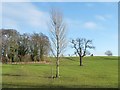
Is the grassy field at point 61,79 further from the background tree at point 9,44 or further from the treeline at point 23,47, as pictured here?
the treeline at point 23,47

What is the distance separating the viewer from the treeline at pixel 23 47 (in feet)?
222

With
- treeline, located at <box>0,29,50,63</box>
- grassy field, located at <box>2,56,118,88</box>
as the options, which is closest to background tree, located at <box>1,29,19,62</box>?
treeline, located at <box>0,29,50,63</box>

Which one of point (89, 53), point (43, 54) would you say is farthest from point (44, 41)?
A: point (89, 53)

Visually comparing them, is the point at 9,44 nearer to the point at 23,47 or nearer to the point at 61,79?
the point at 23,47

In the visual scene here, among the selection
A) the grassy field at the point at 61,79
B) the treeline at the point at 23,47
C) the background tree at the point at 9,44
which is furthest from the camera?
the treeline at the point at 23,47

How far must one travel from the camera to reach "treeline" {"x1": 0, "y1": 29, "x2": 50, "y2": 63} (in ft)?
222

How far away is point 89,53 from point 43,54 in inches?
517

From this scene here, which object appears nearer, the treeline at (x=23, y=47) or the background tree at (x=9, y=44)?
the background tree at (x=9, y=44)

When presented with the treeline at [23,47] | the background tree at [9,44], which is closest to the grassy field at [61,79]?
the background tree at [9,44]

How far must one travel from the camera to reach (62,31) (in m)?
39.2

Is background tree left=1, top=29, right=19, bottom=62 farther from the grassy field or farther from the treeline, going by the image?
the grassy field

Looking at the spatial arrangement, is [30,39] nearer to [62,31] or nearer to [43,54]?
[43,54]

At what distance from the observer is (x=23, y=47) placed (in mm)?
74938

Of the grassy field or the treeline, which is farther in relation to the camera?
the treeline
